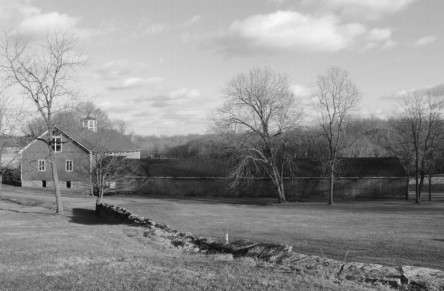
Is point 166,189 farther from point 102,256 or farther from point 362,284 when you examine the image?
point 362,284

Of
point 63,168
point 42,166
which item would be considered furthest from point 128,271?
point 42,166

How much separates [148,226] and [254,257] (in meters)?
10.9

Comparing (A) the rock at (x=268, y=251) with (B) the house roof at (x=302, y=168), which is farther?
(B) the house roof at (x=302, y=168)

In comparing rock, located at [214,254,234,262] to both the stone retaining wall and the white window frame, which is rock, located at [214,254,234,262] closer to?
the stone retaining wall

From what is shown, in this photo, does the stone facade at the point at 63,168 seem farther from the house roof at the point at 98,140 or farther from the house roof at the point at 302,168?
the house roof at the point at 302,168

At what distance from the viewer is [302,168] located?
178 feet

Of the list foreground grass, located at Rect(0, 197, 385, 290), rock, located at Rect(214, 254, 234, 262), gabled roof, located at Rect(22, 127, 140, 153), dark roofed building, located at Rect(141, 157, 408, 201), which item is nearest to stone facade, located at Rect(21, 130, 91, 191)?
gabled roof, located at Rect(22, 127, 140, 153)

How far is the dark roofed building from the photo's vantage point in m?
51.3

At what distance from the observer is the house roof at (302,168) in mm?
51938

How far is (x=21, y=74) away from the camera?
28297 mm

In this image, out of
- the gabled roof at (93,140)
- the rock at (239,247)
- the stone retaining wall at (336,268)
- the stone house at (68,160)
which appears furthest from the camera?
the stone house at (68,160)

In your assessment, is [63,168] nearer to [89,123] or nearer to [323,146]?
[89,123]

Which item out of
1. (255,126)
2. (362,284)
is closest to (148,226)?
(362,284)

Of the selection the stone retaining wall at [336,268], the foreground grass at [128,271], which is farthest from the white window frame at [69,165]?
the stone retaining wall at [336,268]
